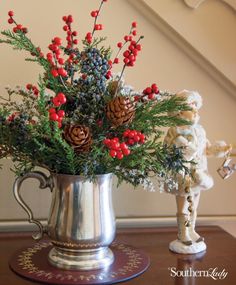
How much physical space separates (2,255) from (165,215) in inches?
15.4

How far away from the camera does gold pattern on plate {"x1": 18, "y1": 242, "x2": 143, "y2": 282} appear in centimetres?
67

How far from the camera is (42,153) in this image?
2.21 feet

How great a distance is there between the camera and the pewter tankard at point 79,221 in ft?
2.25

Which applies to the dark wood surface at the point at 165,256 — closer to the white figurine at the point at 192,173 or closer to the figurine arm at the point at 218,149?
the white figurine at the point at 192,173

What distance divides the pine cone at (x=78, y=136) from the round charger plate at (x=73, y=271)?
19 centimetres

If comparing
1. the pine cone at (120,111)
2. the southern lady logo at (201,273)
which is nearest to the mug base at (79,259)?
the southern lady logo at (201,273)

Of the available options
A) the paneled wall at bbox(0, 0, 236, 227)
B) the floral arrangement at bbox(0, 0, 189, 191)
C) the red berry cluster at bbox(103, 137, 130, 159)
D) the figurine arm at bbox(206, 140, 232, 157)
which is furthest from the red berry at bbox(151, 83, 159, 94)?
the paneled wall at bbox(0, 0, 236, 227)

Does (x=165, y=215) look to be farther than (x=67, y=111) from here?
Yes

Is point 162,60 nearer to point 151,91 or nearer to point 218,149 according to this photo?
point 218,149

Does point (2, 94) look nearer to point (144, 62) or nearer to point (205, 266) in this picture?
point (144, 62)

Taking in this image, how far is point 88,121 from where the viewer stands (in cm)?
66

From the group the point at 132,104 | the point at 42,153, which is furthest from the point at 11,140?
the point at 132,104

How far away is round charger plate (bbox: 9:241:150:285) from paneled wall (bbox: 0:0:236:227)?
0.19 m

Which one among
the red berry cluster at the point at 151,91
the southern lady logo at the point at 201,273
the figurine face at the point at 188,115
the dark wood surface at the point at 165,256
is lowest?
the southern lady logo at the point at 201,273
